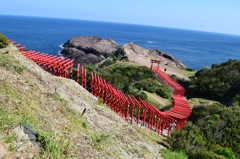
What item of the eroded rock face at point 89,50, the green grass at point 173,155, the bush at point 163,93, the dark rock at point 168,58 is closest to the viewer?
the green grass at point 173,155

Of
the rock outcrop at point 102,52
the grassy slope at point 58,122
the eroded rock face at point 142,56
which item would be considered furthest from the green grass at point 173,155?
the rock outcrop at point 102,52

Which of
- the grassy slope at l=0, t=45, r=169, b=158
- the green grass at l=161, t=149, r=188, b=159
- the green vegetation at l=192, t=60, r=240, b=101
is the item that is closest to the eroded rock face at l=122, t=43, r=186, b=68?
the green vegetation at l=192, t=60, r=240, b=101

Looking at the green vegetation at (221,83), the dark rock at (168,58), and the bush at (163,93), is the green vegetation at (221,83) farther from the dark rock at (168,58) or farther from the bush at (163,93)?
the dark rock at (168,58)

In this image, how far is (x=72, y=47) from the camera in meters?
90.6

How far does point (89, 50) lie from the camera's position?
273ft

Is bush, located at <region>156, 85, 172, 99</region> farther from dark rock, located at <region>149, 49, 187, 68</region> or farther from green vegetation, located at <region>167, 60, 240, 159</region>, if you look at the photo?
dark rock, located at <region>149, 49, 187, 68</region>

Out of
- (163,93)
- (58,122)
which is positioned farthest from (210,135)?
(163,93)

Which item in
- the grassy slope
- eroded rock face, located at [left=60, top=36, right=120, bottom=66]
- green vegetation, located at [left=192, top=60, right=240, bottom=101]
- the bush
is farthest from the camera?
eroded rock face, located at [left=60, top=36, right=120, bottom=66]

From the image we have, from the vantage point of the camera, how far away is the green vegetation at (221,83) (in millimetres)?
33250

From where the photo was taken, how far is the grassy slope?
727 cm

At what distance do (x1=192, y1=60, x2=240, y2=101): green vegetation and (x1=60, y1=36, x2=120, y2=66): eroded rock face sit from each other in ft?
128

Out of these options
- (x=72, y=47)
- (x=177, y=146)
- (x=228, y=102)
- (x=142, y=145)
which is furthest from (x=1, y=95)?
(x=72, y=47)

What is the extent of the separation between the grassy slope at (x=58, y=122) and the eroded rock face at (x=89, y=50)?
6001 centimetres

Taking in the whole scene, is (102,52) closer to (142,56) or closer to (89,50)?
(89,50)
